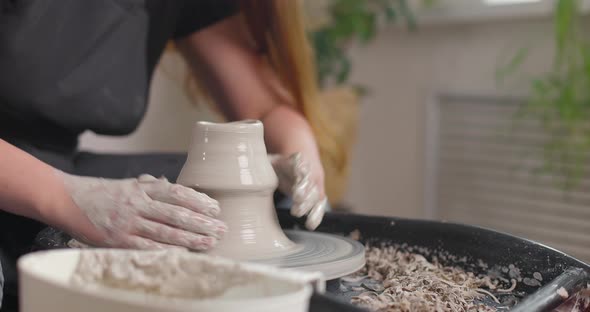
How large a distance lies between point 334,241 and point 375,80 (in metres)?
1.92

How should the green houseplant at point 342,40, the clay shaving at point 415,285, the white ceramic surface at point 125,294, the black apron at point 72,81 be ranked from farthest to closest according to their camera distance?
the green houseplant at point 342,40
the black apron at point 72,81
the clay shaving at point 415,285
the white ceramic surface at point 125,294

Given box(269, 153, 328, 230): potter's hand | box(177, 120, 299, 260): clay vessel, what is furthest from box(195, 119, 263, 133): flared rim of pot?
box(269, 153, 328, 230): potter's hand

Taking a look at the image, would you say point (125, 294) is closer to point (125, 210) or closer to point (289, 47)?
point (125, 210)

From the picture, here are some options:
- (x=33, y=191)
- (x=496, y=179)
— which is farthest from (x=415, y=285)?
(x=496, y=179)

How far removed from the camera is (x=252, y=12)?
136cm

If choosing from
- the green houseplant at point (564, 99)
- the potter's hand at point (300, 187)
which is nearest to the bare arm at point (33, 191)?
the potter's hand at point (300, 187)

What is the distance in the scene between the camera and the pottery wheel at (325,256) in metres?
0.83

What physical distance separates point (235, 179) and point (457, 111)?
6.03ft

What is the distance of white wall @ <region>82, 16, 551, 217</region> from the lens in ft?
7.89

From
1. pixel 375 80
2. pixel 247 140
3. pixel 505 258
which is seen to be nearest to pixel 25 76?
pixel 247 140

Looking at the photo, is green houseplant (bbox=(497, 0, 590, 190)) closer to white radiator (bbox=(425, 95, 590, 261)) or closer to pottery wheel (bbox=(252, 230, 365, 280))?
white radiator (bbox=(425, 95, 590, 261))

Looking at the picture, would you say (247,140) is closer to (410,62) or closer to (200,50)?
(200,50)

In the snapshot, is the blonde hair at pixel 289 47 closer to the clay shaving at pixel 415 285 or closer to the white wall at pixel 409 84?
the clay shaving at pixel 415 285

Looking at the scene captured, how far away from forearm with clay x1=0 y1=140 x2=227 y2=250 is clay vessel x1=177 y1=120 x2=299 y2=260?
38mm
